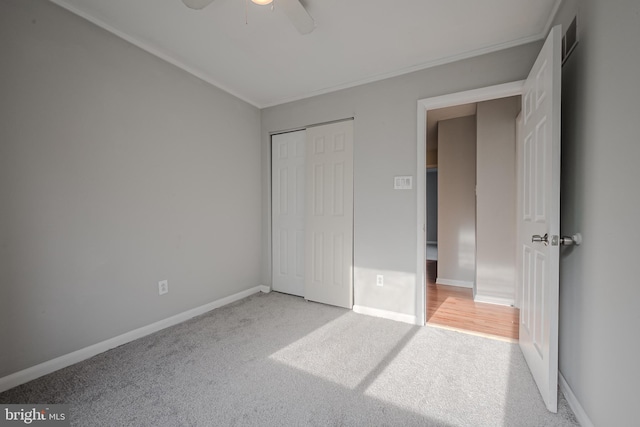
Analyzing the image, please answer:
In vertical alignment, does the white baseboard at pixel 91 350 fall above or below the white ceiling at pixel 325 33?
below

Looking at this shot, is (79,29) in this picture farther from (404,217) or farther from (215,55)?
(404,217)

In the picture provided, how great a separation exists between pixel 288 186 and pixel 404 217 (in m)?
1.56

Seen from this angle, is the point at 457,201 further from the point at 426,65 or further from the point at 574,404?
the point at 574,404

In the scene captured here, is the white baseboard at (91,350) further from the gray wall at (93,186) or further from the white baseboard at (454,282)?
the white baseboard at (454,282)

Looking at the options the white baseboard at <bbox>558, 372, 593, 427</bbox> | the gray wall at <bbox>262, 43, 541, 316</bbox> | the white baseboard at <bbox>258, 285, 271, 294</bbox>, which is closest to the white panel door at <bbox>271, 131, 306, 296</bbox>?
the white baseboard at <bbox>258, 285, 271, 294</bbox>

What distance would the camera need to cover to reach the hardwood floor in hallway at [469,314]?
2584mm

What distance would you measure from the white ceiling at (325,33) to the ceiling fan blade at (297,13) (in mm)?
74

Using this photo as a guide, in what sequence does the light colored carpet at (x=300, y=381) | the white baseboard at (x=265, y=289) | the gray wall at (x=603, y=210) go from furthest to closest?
1. the white baseboard at (x=265, y=289)
2. the light colored carpet at (x=300, y=381)
3. the gray wall at (x=603, y=210)

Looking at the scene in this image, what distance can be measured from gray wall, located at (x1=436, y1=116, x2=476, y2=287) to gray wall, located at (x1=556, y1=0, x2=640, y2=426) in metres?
2.38

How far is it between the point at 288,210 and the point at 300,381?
7.08 feet

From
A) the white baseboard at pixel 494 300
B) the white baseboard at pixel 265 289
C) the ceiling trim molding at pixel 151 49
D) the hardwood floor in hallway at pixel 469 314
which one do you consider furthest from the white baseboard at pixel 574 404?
the ceiling trim molding at pixel 151 49

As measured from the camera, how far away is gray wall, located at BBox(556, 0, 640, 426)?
1.07m

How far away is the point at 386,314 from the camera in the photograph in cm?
285
